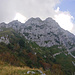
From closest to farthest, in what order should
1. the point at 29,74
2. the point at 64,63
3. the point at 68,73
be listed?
1. the point at 29,74
2. the point at 68,73
3. the point at 64,63

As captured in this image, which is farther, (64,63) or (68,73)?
(64,63)

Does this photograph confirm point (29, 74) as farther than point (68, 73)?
No

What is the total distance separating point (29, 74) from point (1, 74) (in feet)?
11.9

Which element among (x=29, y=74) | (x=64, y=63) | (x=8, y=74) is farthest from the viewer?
(x=64, y=63)

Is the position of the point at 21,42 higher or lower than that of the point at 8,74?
higher

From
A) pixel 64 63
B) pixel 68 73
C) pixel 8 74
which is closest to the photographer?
pixel 8 74

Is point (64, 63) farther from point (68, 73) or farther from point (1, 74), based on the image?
point (1, 74)

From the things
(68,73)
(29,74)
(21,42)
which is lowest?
(68,73)

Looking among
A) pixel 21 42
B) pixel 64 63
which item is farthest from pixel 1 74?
pixel 64 63

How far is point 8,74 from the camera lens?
9.52 metres

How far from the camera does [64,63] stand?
140750 millimetres

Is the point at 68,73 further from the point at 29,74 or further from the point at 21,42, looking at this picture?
the point at 29,74

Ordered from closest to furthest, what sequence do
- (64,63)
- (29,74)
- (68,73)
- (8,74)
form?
(8,74), (29,74), (68,73), (64,63)

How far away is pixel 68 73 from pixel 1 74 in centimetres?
11817
